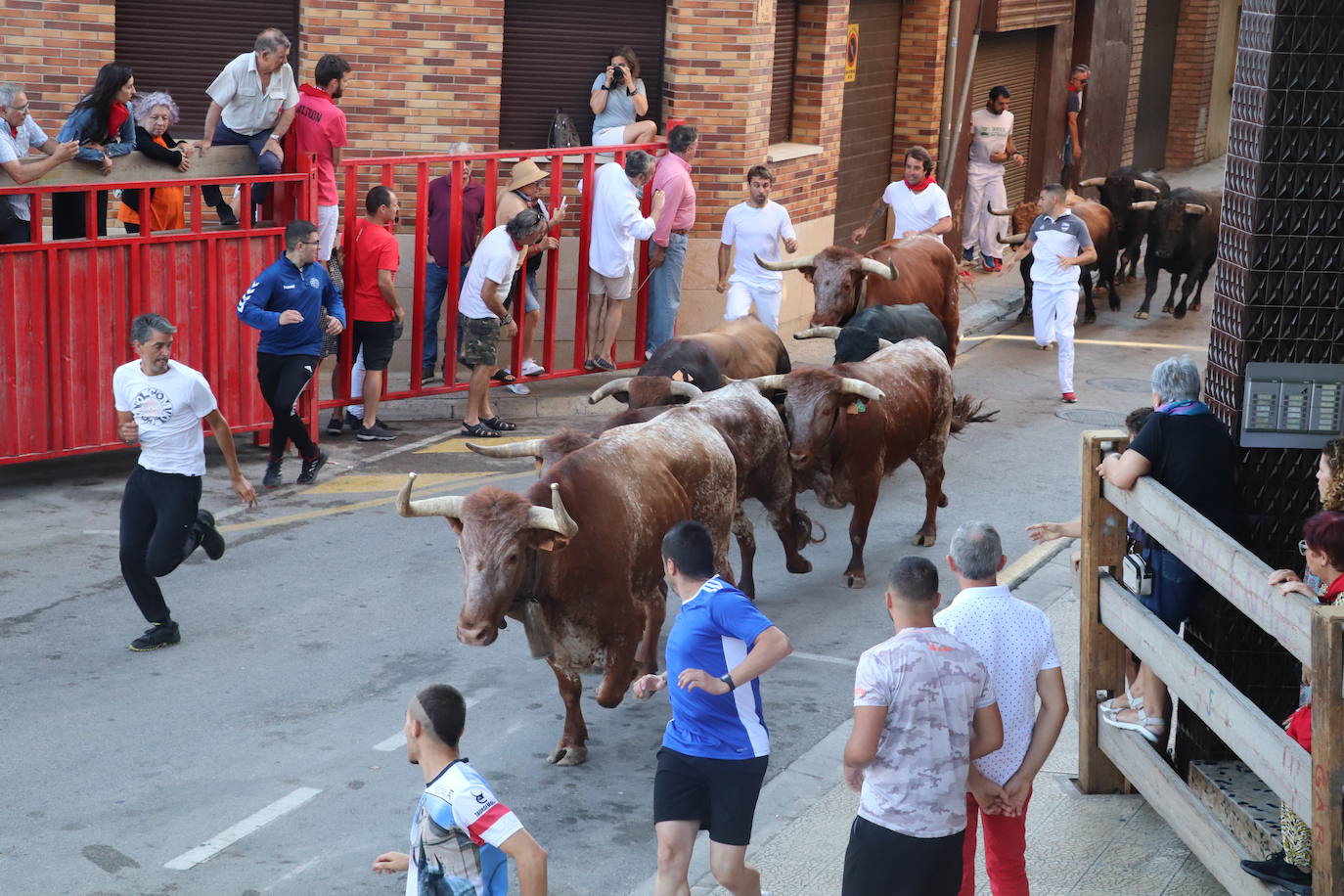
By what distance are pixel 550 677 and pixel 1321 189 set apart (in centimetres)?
495

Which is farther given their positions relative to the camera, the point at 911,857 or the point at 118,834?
the point at 118,834

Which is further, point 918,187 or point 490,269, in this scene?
point 918,187

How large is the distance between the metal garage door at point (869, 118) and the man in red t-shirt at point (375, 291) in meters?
7.91

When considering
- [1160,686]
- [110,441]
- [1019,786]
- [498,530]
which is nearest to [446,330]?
[110,441]

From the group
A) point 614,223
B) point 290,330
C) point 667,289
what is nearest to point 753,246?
point 614,223

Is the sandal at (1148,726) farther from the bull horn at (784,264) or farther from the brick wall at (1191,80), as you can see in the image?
the brick wall at (1191,80)

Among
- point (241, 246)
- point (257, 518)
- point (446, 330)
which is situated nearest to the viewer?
point (257, 518)

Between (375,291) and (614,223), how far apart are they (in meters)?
2.52

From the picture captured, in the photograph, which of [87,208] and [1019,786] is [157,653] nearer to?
[87,208]

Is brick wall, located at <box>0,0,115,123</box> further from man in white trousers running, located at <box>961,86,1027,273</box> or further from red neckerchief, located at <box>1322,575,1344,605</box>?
red neckerchief, located at <box>1322,575,1344,605</box>

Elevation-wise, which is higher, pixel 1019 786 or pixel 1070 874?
pixel 1019 786

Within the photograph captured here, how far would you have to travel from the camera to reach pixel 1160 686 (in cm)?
726

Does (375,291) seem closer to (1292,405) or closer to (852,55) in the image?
(852,55)

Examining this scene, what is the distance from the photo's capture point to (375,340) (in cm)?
1388
